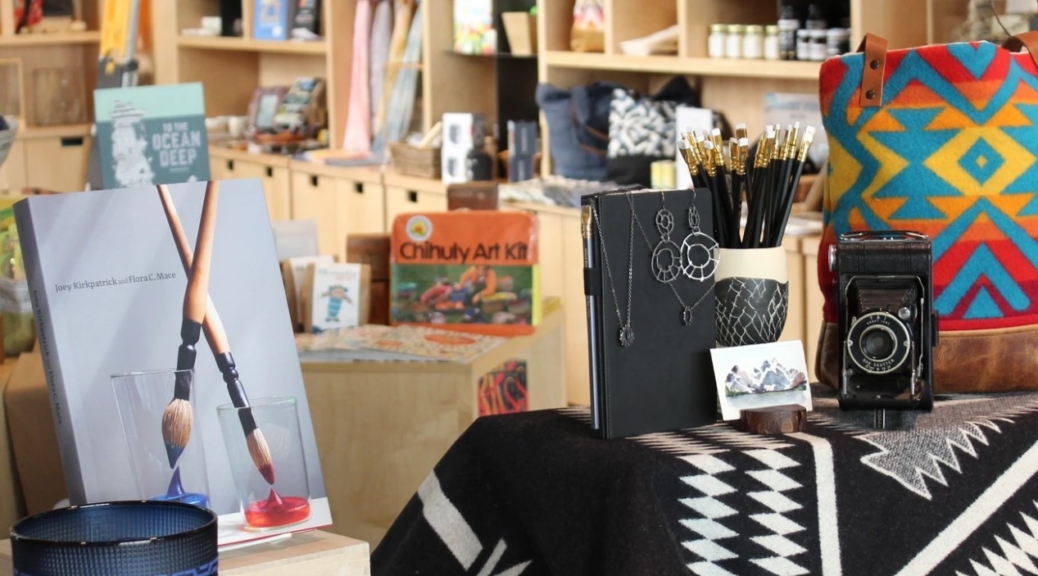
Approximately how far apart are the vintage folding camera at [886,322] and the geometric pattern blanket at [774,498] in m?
0.03

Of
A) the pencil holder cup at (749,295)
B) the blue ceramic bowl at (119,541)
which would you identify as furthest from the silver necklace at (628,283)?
the blue ceramic bowl at (119,541)

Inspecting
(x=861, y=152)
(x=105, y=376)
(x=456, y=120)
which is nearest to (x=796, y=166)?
(x=861, y=152)

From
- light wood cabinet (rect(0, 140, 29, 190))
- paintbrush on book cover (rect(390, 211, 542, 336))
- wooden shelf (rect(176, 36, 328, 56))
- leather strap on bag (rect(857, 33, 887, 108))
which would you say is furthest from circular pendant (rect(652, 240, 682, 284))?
light wood cabinet (rect(0, 140, 29, 190))

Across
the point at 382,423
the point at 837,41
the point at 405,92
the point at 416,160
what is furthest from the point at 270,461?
the point at 405,92

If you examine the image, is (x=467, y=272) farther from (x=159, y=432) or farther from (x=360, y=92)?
(x=360, y=92)

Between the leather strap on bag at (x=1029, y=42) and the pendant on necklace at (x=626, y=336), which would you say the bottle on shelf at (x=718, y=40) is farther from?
the pendant on necklace at (x=626, y=336)

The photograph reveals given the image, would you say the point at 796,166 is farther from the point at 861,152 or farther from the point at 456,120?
the point at 456,120

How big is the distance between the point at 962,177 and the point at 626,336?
1.43 feet

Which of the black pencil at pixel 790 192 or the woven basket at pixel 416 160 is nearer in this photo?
the black pencil at pixel 790 192

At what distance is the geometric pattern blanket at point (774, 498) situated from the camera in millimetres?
1242

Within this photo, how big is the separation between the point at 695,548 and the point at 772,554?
0.07 m

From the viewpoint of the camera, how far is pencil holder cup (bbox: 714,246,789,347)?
1.42 metres

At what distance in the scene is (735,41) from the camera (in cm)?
401

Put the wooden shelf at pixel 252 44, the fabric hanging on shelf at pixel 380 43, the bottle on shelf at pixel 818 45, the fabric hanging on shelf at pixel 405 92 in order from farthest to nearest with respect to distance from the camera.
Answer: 1. the wooden shelf at pixel 252 44
2. the fabric hanging on shelf at pixel 380 43
3. the fabric hanging on shelf at pixel 405 92
4. the bottle on shelf at pixel 818 45
